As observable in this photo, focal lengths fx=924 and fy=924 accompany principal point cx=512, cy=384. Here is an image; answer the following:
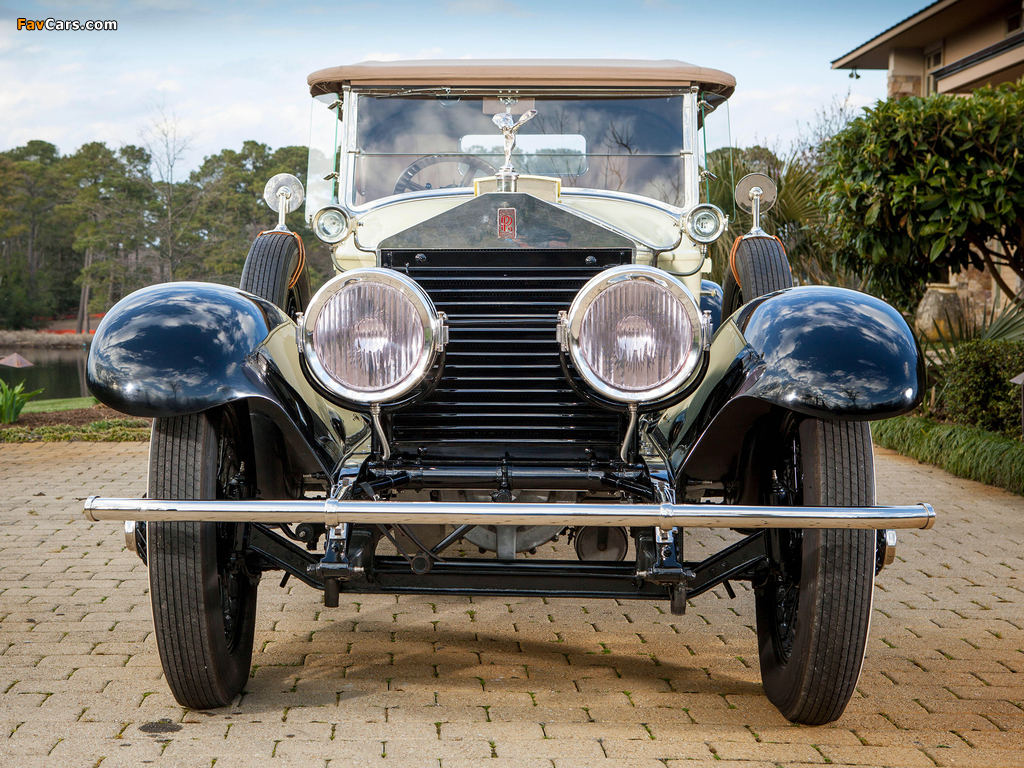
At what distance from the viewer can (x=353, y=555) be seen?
2.50 meters

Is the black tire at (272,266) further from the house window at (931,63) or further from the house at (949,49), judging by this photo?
the house window at (931,63)

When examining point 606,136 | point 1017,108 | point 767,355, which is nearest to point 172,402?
point 767,355

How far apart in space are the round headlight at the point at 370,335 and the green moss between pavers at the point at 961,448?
17.6ft

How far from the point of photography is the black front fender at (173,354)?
7.66 feet

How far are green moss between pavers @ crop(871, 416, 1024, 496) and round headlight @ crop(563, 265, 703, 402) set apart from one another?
491 centimetres

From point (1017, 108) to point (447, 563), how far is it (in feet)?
19.9

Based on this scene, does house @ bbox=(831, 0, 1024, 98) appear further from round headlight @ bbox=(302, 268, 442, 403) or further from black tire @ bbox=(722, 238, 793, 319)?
round headlight @ bbox=(302, 268, 442, 403)

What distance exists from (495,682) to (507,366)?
102 centimetres

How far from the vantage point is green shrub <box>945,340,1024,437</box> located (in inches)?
273

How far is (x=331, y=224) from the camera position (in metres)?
3.53

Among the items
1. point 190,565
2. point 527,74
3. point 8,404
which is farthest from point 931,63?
point 190,565

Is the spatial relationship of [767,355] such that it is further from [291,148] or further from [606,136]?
[291,148]

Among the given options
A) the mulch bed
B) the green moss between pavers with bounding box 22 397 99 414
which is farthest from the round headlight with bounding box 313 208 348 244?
the green moss between pavers with bounding box 22 397 99 414

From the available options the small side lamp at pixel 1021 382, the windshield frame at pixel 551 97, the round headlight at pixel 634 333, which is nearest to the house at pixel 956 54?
the small side lamp at pixel 1021 382
